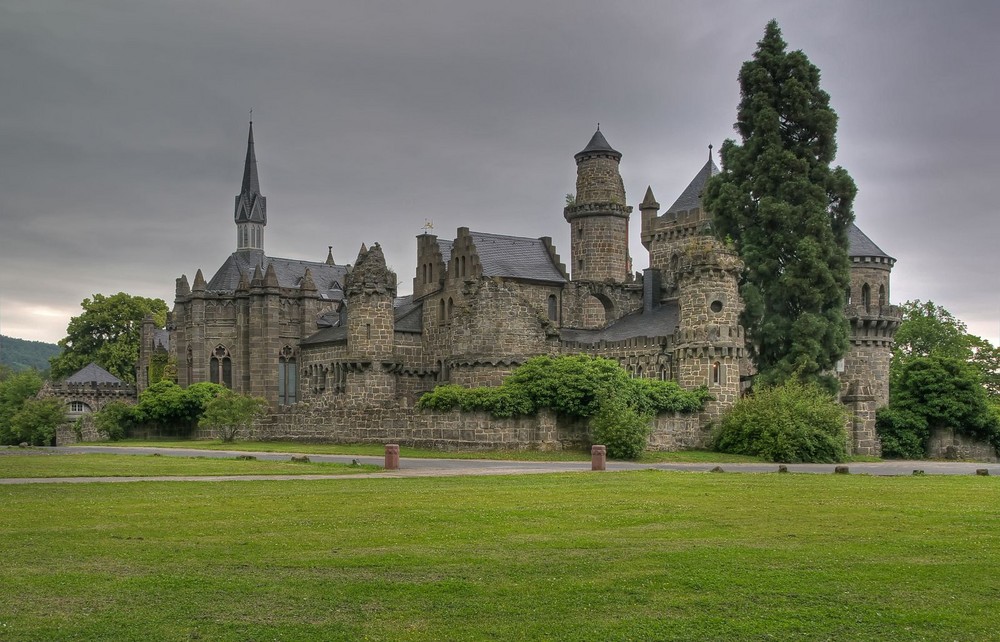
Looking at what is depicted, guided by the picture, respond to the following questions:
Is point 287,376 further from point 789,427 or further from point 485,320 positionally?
point 789,427

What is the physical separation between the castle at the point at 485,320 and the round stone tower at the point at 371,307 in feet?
0.32

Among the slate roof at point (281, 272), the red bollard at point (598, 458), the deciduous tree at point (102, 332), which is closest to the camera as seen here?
the red bollard at point (598, 458)

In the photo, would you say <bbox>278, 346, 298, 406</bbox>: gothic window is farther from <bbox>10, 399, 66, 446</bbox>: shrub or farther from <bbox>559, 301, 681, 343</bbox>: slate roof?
<bbox>559, 301, 681, 343</bbox>: slate roof

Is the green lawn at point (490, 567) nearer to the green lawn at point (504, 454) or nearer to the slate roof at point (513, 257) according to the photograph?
the green lawn at point (504, 454)

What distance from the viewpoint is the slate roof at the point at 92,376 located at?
98.5 meters

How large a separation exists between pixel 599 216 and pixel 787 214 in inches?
844

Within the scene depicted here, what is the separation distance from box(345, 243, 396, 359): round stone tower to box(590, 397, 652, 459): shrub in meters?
21.3

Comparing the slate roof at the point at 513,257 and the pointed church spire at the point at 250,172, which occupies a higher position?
the pointed church spire at the point at 250,172

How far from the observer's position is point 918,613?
1512 centimetres

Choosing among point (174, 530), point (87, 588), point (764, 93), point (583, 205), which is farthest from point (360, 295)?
point (87, 588)

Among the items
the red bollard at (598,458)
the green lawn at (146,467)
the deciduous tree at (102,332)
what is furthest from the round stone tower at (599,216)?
the deciduous tree at (102,332)

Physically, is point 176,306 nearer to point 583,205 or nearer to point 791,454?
point 583,205

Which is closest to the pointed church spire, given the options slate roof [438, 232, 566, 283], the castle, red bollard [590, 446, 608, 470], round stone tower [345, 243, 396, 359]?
the castle

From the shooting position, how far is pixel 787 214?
59438mm
